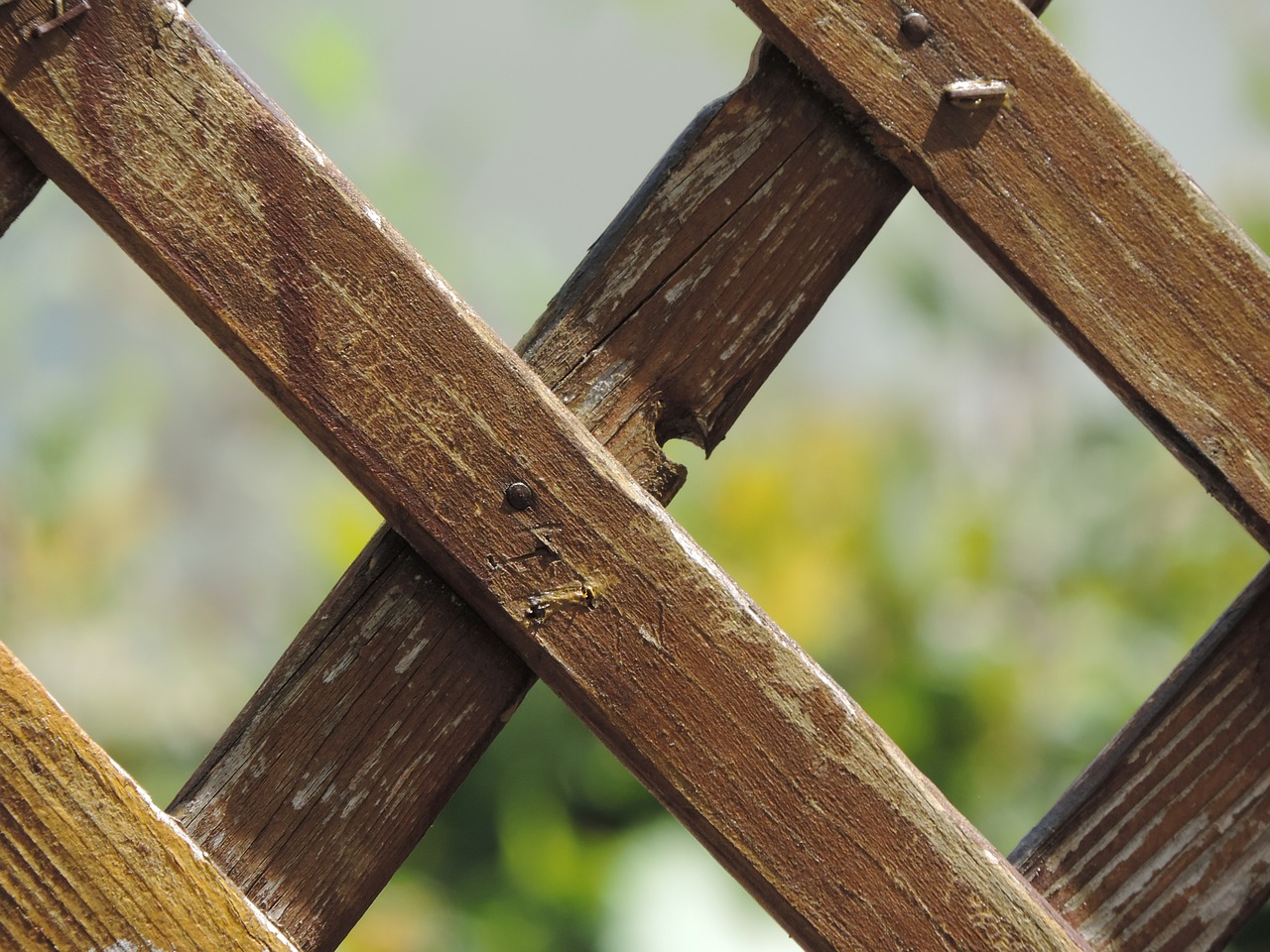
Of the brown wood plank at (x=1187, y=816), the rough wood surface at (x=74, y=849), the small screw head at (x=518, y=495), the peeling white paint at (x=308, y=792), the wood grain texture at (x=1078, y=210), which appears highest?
the wood grain texture at (x=1078, y=210)

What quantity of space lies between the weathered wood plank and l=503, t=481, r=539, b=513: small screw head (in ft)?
0.18

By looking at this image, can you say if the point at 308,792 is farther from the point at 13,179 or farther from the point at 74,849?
the point at 13,179

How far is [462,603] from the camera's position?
0.57 metres

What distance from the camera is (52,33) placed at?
512mm

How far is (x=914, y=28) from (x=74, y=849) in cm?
55

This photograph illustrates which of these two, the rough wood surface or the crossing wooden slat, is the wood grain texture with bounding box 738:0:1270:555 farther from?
the rough wood surface

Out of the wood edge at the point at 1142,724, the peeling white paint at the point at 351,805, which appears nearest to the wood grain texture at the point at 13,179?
the peeling white paint at the point at 351,805

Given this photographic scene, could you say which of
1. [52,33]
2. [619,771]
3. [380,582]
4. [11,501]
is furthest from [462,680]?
[11,501]

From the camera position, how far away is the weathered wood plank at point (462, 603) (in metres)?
0.57

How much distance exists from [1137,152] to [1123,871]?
0.38 meters

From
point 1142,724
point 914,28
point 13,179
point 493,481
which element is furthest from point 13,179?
point 1142,724

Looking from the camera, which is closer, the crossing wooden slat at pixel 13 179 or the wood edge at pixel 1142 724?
the crossing wooden slat at pixel 13 179

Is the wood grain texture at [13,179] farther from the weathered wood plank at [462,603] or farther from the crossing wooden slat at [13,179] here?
the weathered wood plank at [462,603]

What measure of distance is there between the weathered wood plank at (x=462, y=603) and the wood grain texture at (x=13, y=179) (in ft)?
0.73
